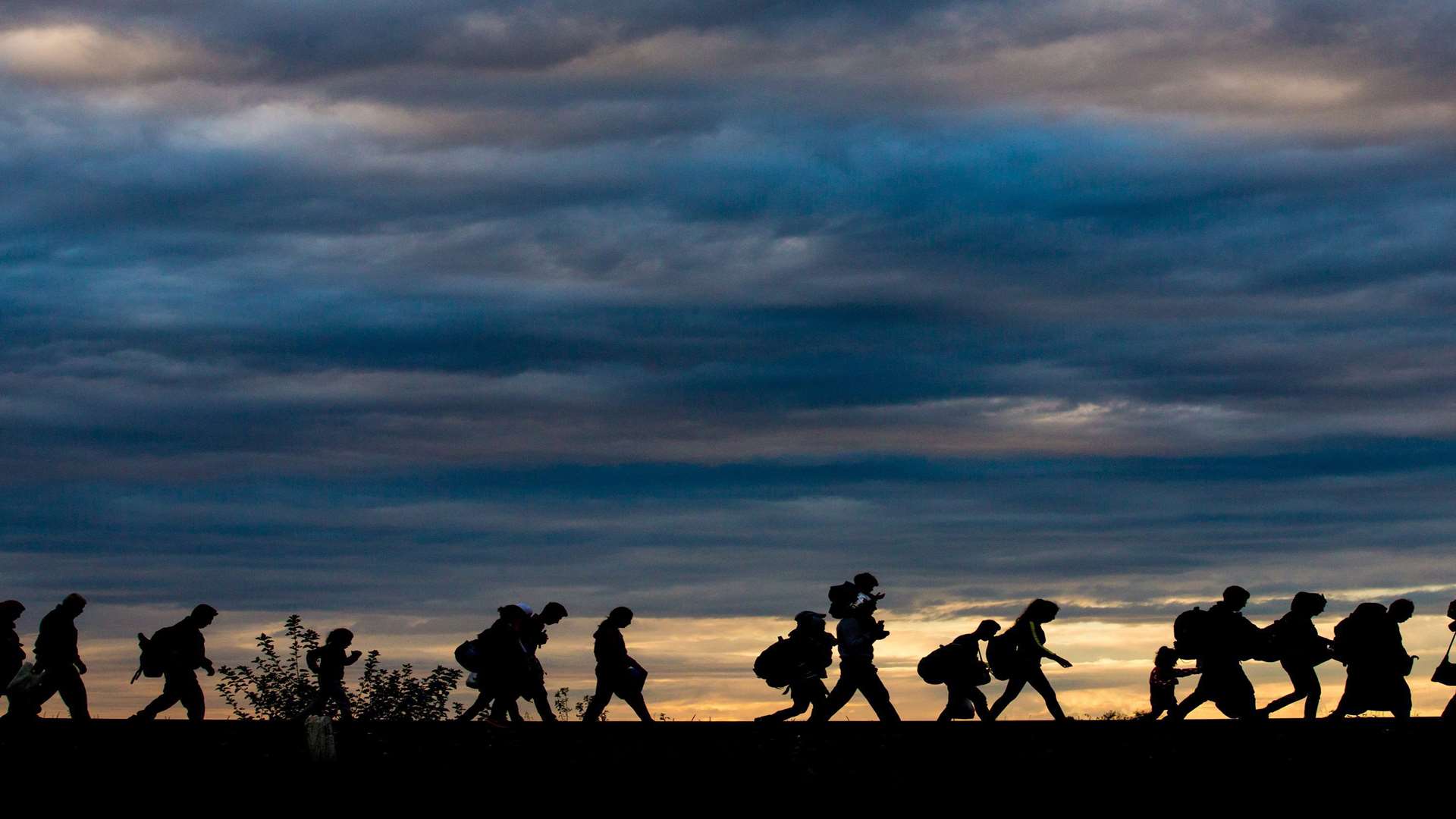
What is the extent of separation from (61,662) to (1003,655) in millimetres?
11782

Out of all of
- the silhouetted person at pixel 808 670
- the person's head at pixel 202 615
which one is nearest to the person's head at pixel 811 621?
the silhouetted person at pixel 808 670

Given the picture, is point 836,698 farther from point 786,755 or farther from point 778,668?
point 786,755

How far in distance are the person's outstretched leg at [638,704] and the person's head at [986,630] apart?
14.5ft

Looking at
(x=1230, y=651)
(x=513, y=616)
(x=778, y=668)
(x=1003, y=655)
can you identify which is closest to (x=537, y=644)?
(x=513, y=616)

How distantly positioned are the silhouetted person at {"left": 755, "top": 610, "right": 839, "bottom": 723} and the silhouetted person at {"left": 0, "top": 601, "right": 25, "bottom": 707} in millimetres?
9401

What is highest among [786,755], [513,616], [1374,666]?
[513,616]

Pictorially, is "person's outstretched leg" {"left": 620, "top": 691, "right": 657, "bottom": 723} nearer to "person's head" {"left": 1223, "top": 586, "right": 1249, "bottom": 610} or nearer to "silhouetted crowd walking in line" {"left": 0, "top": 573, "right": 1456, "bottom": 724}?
"silhouetted crowd walking in line" {"left": 0, "top": 573, "right": 1456, "bottom": 724}

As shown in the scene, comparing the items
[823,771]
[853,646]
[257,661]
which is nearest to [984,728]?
[853,646]

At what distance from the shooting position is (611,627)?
24672 mm

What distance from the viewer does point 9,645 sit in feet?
76.4

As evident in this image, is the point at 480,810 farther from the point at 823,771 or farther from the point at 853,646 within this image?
the point at 853,646

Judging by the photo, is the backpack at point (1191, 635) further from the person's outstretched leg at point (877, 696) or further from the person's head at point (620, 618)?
the person's head at point (620, 618)

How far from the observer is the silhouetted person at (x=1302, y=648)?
23328 millimetres

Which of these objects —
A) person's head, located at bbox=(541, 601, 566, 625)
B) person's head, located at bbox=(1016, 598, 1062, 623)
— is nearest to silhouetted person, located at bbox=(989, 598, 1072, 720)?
person's head, located at bbox=(1016, 598, 1062, 623)
